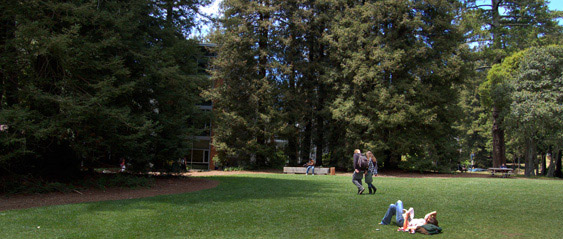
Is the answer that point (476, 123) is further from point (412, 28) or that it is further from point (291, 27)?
point (291, 27)

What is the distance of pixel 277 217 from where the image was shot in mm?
9062

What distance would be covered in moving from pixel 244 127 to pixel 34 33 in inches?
850

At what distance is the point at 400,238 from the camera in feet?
23.0

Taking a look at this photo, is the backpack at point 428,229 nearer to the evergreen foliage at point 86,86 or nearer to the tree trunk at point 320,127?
the evergreen foliage at point 86,86

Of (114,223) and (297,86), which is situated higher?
(297,86)

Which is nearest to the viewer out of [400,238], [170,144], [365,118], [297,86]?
[400,238]

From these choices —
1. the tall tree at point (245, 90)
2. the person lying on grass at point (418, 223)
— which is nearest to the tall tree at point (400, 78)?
the tall tree at point (245, 90)

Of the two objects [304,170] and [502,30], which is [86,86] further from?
[502,30]

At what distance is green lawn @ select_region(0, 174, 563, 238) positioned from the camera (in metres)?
7.47

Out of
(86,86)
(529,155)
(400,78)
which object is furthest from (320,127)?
(86,86)

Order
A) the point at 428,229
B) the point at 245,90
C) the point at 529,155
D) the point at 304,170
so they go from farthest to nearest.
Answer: the point at 245,90 < the point at 529,155 < the point at 304,170 < the point at 428,229

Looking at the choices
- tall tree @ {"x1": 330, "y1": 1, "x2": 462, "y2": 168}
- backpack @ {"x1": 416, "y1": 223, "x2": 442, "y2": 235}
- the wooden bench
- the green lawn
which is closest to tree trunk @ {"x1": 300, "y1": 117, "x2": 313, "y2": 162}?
tall tree @ {"x1": 330, "y1": 1, "x2": 462, "y2": 168}

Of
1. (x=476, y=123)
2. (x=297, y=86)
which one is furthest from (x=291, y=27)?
(x=476, y=123)

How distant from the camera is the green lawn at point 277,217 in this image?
24.5 ft
